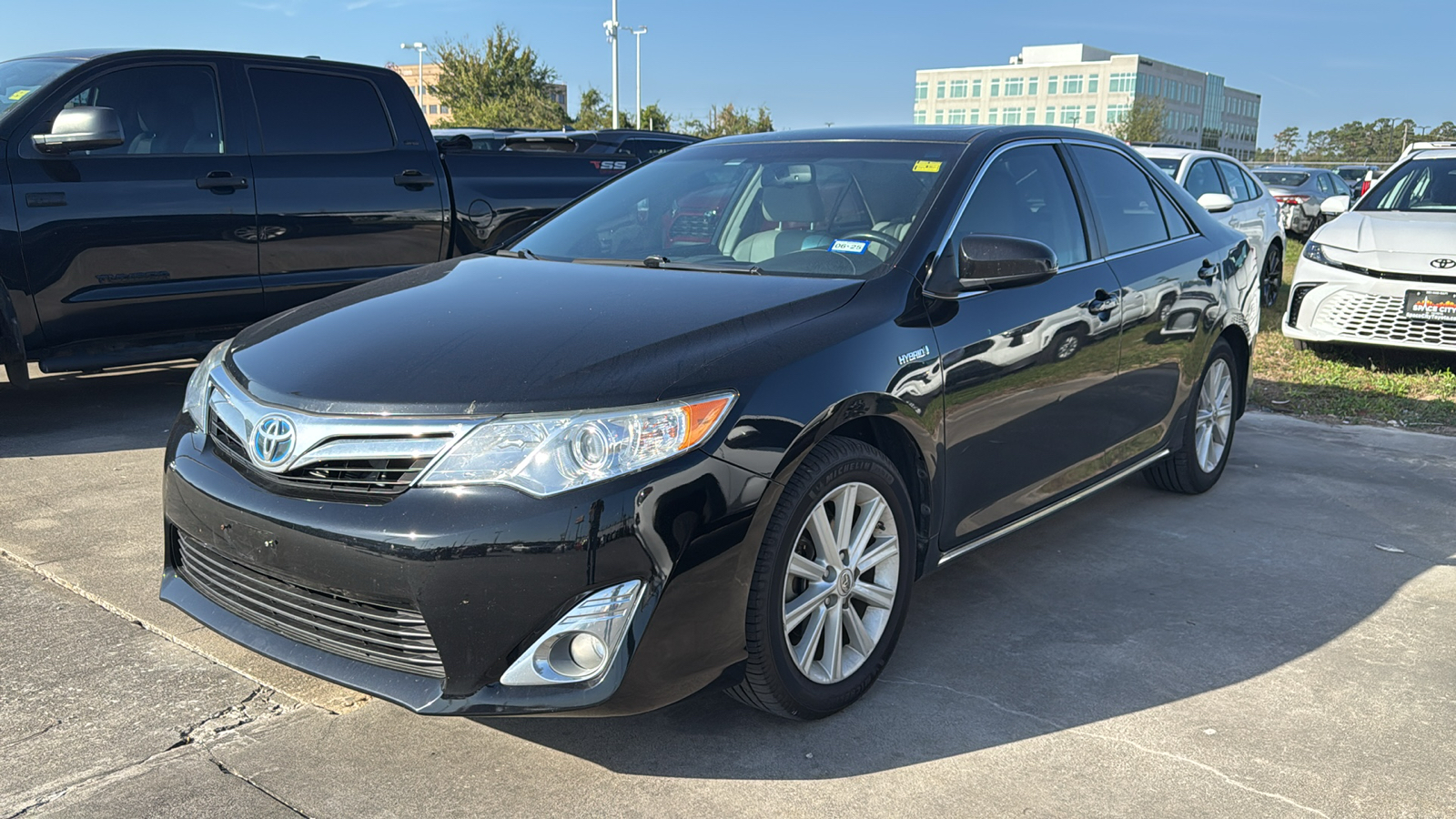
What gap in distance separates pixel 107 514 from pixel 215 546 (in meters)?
2.12

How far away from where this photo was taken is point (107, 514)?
184 inches

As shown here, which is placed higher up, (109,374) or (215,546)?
(215,546)

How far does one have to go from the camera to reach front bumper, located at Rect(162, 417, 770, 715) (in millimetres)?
2551

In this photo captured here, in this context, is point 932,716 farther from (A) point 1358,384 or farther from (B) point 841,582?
(A) point 1358,384

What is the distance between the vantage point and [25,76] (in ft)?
19.6

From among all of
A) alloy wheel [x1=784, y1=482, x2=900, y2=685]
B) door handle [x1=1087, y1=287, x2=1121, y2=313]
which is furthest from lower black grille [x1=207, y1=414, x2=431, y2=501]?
door handle [x1=1087, y1=287, x2=1121, y2=313]

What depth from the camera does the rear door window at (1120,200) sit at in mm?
4504

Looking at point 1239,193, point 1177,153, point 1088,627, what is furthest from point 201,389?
point 1239,193

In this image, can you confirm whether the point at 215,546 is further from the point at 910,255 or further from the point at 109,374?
the point at 109,374

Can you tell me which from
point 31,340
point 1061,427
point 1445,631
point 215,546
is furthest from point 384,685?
point 31,340

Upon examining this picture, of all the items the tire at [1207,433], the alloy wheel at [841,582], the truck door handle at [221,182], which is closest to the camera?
the alloy wheel at [841,582]

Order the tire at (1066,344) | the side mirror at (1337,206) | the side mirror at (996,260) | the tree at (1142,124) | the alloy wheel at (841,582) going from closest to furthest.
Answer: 1. the alloy wheel at (841,582)
2. the side mirror at (996,260)
3. the tire at (1066,344)
4. the side mirror at (1337,206)
5. the tree at (1142,124)

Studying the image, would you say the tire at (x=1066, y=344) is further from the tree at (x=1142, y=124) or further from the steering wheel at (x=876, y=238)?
Answer: the tree at (x=1142, y=124)

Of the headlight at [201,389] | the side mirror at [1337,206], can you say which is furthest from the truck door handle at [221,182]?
the side mirror at [1337,206]
